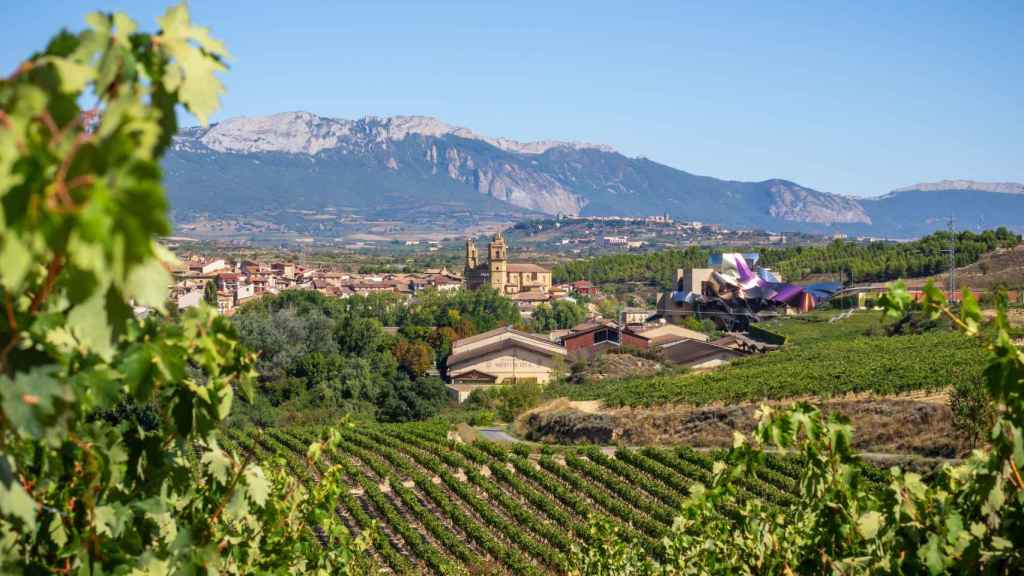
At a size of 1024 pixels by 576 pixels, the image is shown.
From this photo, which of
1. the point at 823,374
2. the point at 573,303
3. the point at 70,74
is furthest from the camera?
the point at 573,303

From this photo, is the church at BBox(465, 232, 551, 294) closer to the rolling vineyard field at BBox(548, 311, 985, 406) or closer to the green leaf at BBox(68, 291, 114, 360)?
the rolling vineyard field at BBox(548, 311, 985, 406)

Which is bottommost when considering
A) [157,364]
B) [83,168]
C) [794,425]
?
[794,425]

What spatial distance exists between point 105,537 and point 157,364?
65cm

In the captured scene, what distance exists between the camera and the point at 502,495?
2564 centimetres

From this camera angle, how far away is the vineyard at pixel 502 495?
21.3 meters

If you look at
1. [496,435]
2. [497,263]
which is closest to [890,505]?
[496,435]

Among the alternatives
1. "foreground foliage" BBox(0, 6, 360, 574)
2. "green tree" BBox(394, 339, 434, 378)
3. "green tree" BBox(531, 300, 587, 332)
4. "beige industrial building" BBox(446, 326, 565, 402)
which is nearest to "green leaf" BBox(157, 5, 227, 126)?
"foreground foliage" BBox(0, 6, 360, 574)

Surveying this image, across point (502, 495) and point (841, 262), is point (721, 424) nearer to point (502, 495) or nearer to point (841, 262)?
point (502, 495)

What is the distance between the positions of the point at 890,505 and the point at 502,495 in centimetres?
2242

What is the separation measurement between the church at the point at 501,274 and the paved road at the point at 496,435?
46118 mm

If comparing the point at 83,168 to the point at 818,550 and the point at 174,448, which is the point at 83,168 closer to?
the point at 174,448

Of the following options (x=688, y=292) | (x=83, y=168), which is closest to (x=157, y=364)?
(x=83, y=168)

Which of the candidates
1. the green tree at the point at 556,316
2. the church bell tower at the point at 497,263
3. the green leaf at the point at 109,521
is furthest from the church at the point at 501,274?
the green leaf at the point at 109,521

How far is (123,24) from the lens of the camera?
1.79 meters
